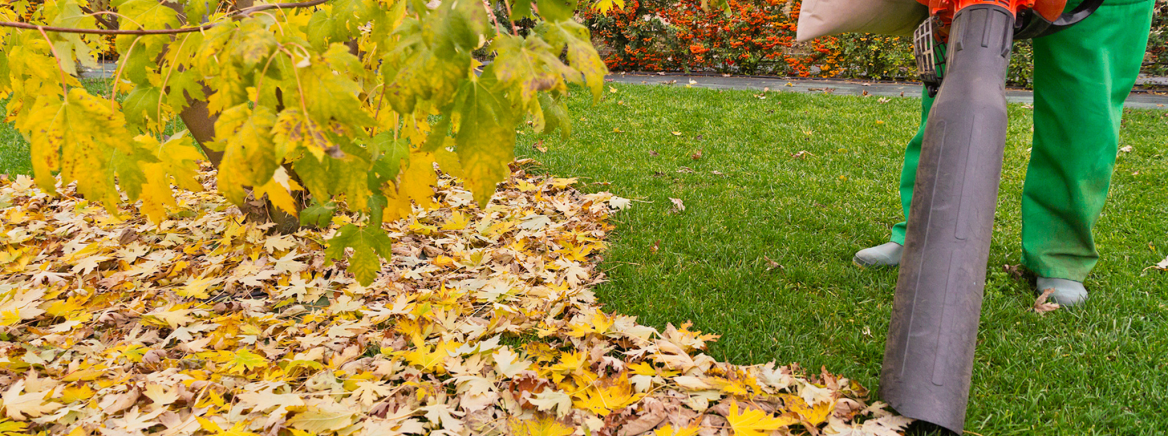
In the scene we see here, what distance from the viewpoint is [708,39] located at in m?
10.0

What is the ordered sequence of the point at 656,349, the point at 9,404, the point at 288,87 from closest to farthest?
the point at 288,87 < the point at 9,404 < the point at 656,349

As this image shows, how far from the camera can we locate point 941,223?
1.58m

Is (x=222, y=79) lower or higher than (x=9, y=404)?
higher

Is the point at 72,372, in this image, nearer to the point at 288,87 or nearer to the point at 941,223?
the point at 288,87

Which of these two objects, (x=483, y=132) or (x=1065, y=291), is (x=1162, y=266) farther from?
(x=483, y=132)

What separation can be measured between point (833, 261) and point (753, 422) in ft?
4.47

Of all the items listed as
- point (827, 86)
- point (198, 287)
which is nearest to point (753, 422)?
point (198, 287)

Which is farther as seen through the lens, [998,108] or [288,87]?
[998,108]

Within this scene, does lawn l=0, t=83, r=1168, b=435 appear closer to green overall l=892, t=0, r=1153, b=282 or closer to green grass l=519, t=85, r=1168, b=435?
green grass l=519, t=85, r=1168, b=435

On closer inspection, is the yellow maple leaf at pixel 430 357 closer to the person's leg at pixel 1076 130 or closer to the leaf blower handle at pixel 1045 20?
the leaf blower handle at pixel 1045 20

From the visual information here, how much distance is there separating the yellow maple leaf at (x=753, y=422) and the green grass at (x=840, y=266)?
385mm

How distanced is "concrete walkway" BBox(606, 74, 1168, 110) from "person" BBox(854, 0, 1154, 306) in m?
5.22

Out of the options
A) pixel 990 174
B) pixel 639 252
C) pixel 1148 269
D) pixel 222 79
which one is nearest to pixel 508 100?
pixel 222 79

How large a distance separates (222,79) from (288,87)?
0.15 metres
